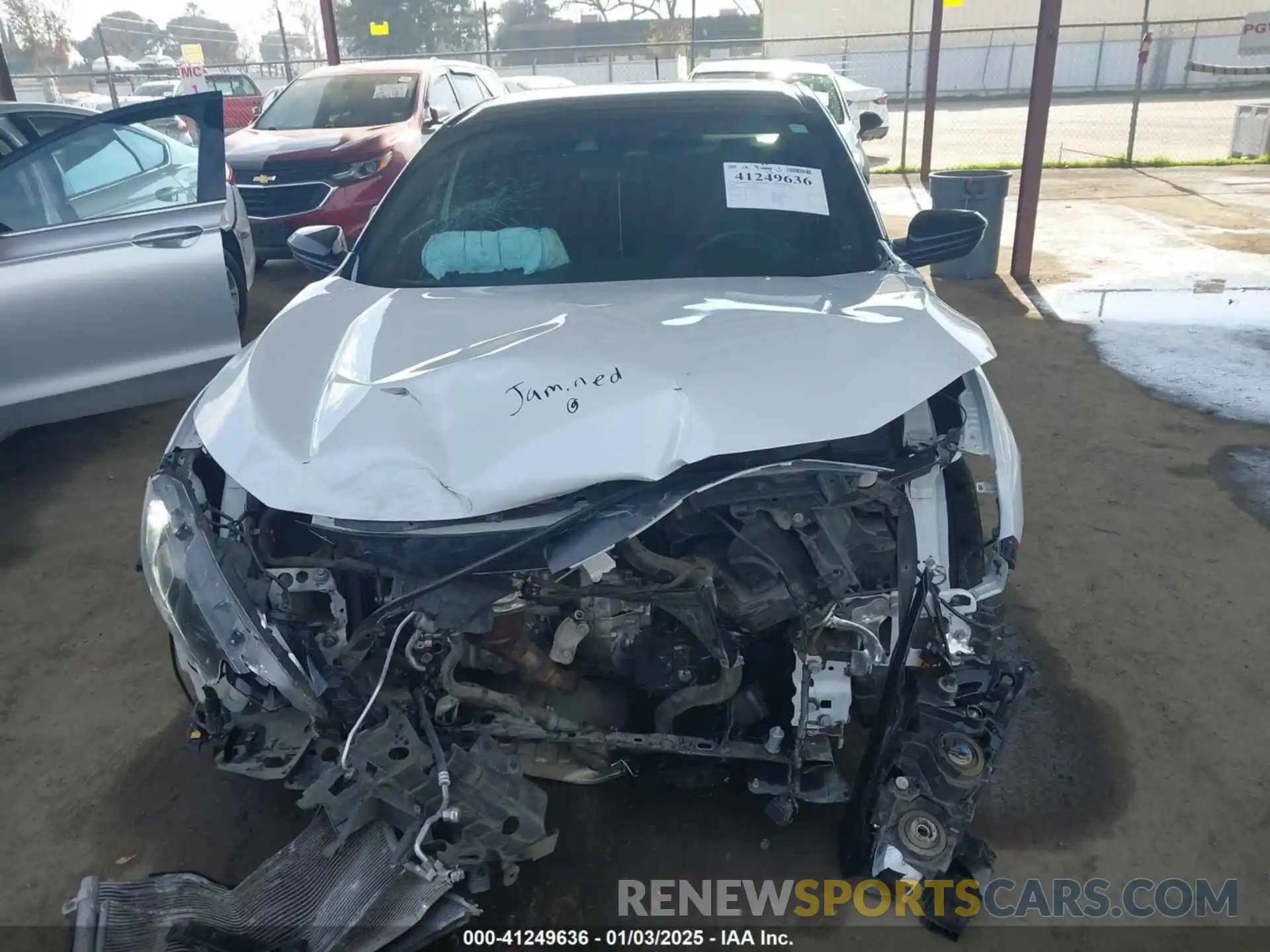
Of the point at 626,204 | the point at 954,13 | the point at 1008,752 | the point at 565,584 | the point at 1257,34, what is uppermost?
the point at 954,13

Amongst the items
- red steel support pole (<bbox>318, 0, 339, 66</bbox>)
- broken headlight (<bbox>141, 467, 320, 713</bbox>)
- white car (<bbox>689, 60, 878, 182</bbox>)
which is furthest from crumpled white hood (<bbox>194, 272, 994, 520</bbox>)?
red steel support pole (<bbox>318, 0, 339, 66</bbox>)

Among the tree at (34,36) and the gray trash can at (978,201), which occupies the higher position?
the tree at (34,36)

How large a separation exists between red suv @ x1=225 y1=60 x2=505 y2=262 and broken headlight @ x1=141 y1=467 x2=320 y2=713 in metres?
5.25

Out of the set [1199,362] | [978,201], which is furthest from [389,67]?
[1199,362]

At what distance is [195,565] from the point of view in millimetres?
2094

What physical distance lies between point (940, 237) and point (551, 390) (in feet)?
6.06

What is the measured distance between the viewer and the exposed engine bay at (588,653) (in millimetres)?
1979

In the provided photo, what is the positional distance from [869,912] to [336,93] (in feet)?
28.0

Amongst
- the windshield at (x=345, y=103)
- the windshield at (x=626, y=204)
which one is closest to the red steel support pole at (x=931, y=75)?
the windshield at (x=345, y=103)

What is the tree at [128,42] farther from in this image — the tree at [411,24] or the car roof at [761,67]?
the car roof at [761,67]

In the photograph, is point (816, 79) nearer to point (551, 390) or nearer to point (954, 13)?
point (551, 390)

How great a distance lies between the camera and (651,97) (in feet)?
11.0

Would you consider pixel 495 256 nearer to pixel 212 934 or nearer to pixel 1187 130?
pixel 212 934

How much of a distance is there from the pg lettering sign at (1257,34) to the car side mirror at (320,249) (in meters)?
14.3
